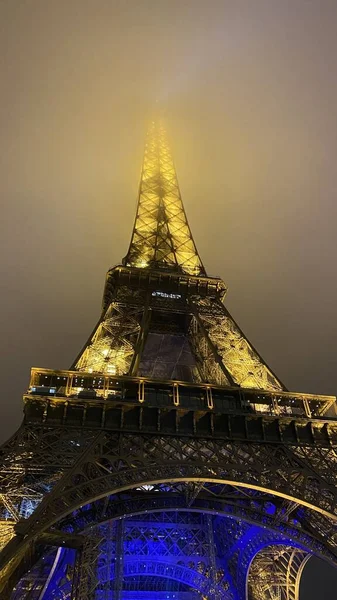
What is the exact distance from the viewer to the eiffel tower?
43.8 feet

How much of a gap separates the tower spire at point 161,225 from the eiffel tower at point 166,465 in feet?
6.75

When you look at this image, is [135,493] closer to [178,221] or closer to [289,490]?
[289,490]

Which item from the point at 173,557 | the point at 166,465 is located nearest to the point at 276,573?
the point at 173,557

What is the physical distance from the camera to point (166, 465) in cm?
1416

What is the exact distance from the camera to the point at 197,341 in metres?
23.8

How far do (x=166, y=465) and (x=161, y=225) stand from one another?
790 inches

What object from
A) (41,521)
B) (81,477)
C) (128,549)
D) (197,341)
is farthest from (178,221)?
(41,521)

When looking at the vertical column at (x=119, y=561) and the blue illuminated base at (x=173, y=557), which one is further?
the blue illuminated base at (x=173, y=557)

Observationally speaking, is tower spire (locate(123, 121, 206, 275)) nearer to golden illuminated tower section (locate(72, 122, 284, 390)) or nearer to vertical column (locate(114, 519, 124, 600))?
golden illuminated tower section (locate(72, 122, 284, 390))

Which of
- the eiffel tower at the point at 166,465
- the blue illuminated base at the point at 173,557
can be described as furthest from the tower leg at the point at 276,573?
the blue illuminated base at the point at 173,557

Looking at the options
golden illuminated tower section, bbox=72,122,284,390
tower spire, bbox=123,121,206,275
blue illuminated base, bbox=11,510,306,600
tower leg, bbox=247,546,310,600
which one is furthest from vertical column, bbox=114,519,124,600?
tower spire, bbox=123,121,206,275

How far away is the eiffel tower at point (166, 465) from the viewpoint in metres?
13.3

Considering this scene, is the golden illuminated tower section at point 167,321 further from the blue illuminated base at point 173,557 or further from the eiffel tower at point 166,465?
the blue illuminated base at point 173,557

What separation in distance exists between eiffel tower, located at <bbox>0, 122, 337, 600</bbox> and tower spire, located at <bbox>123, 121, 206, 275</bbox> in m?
2.06
